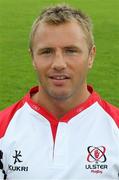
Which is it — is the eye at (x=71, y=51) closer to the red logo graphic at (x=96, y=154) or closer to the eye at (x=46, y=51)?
the eye at (x=46, y=51)

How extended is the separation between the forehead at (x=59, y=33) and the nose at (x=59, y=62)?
0.06 metres

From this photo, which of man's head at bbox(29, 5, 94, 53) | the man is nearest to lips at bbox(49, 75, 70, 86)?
the man

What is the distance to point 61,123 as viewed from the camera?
283 cm

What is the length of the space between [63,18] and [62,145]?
63cm

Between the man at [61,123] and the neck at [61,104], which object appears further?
the neck at [61,104]

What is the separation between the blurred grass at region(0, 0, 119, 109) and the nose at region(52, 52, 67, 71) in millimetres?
5288

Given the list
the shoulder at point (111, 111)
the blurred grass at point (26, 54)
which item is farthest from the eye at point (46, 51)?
the blurred grass at point (26, 54)

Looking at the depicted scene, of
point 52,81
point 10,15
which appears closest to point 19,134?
point 52,81

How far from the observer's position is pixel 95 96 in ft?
9.55

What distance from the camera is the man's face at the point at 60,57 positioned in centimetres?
270

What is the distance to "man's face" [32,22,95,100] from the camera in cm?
270

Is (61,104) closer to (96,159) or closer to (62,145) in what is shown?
(62,145)

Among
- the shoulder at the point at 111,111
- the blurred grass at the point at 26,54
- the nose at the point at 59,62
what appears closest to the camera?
the nose at the point at 59,62

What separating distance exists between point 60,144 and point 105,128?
24cm
